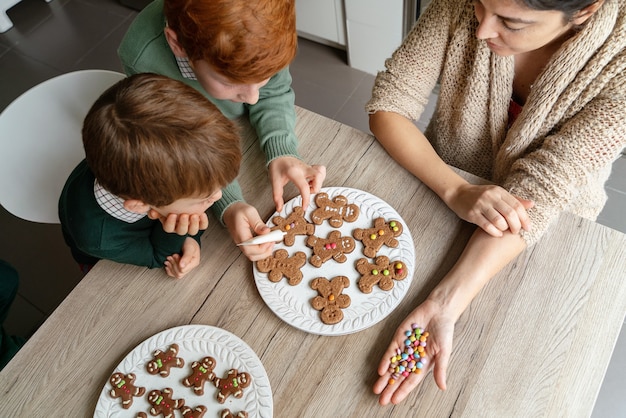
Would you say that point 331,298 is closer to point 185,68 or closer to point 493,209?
point 493,209

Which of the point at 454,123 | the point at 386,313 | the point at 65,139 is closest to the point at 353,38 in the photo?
the point at 454,123

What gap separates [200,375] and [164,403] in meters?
0.08

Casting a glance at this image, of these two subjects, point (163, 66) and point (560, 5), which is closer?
point (560, 5)

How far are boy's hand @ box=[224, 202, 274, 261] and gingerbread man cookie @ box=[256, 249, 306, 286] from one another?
14 millimetres

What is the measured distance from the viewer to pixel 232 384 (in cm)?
89

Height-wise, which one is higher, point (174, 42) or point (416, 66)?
point (174, 42)

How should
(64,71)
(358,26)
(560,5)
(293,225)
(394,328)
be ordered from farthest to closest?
(64,71) < (358,26) < (293,225) < (394,328) < (560,5)

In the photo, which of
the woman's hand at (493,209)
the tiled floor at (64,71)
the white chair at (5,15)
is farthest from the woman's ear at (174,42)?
the white chair at (5,15)

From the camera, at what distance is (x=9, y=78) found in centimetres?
263

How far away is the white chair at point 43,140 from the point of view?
1356mm

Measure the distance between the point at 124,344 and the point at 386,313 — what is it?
492 mm

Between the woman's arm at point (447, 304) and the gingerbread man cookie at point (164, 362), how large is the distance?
14.0 inches

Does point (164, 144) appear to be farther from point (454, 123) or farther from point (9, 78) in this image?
point (9, 78)

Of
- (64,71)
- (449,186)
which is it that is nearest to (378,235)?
(449,186)
